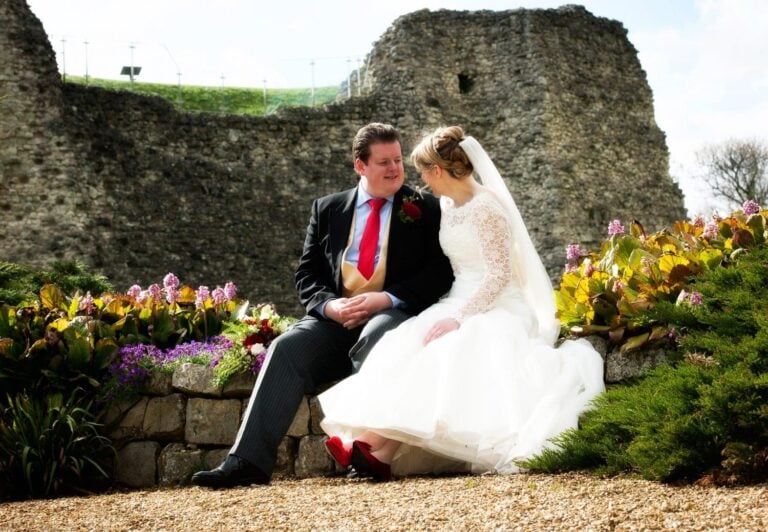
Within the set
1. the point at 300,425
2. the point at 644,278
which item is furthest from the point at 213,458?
the point at 644,278

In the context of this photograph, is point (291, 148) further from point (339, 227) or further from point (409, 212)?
point (409, 212)

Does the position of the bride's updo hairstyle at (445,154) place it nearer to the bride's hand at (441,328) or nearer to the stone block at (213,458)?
the bride's hand at (441,328)

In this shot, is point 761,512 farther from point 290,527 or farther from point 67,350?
point 67,350

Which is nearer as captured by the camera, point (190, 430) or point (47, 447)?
point (47, 447)

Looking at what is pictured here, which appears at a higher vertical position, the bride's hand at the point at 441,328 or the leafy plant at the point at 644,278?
the leafy plant at the point at 644,278

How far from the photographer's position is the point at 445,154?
5113mm

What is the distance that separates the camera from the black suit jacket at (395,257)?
5.18m

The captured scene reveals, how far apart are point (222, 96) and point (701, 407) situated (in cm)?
2015

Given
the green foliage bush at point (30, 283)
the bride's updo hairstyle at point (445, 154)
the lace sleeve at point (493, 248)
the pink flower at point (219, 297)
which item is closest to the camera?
the lace sleeve at point (493, 248)

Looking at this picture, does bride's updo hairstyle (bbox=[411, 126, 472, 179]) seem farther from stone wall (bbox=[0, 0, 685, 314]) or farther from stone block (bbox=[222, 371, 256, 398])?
stone wall (bbox=[0, 0, 685, 314])

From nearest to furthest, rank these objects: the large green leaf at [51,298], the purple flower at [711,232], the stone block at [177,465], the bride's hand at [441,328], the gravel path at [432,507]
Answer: the gravel path at [432,507] → the bride's hand at [441,328] → the stone block at [177,465] → the purple flower at [711,232] → the large green leaf at [51,298]

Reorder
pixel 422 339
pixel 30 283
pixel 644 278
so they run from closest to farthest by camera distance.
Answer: pixel 422 339, pixel 644 278, pixel 30 283

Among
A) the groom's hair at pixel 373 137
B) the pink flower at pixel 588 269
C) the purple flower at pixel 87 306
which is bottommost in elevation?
the purple flower at pixel 87 306

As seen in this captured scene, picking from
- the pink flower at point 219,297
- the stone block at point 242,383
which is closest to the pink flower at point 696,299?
the stone block at point 242,383
